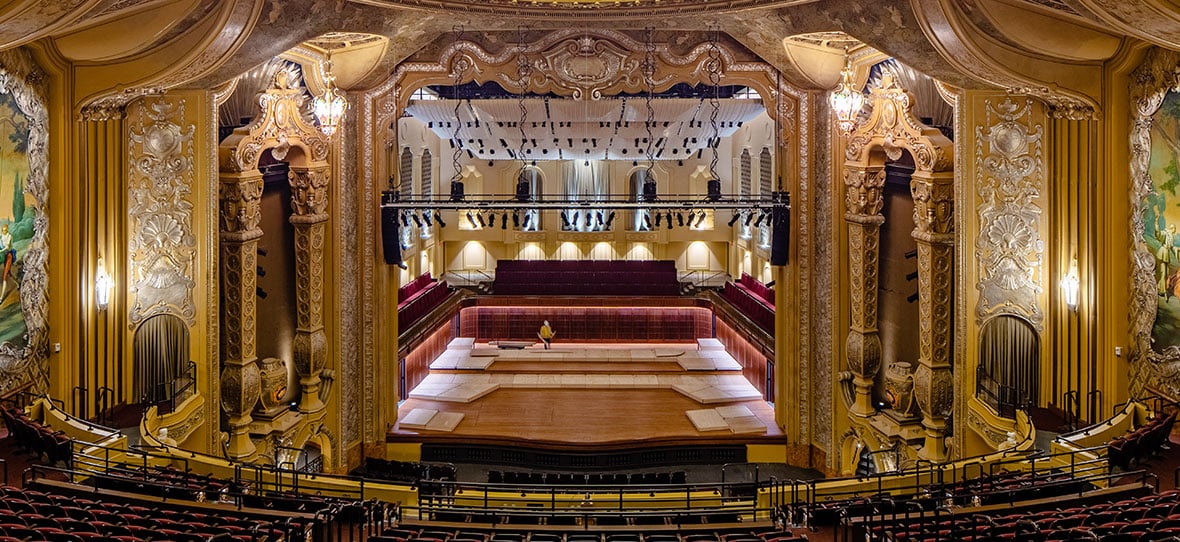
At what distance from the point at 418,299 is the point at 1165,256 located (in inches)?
582

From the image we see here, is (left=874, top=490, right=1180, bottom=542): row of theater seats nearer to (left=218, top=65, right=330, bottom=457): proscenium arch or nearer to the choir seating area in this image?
(left=218, top=65, right=330, bottom=457): proscenium arch

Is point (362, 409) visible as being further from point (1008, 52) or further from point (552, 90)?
point (1008, 52)

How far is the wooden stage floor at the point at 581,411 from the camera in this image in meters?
17.0

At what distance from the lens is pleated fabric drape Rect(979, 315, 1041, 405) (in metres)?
12.4

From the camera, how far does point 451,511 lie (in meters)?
10.4

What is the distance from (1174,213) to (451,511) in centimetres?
717

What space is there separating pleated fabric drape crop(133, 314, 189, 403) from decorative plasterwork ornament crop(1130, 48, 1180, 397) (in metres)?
10.2

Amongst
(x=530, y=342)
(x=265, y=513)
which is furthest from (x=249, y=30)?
(x=530, y=342)

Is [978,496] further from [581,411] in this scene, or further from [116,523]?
[581,411]

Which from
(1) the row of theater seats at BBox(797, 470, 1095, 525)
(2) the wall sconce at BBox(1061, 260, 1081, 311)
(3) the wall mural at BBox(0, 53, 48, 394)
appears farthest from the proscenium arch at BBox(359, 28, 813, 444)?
(1) the row of theater seats at BBox(797, 470, 1095, 525)

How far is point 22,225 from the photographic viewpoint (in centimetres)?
1080

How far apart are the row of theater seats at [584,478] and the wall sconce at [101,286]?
535cm

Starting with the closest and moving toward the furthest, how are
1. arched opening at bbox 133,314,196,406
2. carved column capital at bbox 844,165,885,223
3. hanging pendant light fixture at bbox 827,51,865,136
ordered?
Result: arched opening at bbox 133,314,196,406 < hanging pendant light fixture at bbox 827,51,865,136 < carved column capital at bbox 844,165,885,223

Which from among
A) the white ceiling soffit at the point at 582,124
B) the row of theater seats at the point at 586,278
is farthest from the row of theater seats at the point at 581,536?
the row of theater seats at the point at 586,278
